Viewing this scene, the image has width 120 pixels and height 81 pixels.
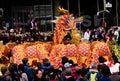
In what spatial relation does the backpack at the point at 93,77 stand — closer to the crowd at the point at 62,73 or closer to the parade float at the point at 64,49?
the crowd at the point at 62,73

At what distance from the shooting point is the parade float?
21281mm

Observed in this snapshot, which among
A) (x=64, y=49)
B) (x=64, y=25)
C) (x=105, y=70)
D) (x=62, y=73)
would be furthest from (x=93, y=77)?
(x=64, y=25)

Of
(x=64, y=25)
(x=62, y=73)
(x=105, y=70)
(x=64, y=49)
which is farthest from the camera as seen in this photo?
(x=64, y=25)

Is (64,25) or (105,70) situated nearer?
(105,70)

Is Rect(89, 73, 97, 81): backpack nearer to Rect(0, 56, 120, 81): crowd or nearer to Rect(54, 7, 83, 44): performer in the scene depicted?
Rect(0, 56, 120, 81): crowd

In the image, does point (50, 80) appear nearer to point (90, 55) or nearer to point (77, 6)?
point (90, 55)

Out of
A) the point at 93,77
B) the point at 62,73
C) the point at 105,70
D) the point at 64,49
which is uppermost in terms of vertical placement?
the point at 105,70

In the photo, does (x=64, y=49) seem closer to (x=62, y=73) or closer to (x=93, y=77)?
(x=62, y=73)

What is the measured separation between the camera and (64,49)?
21.2 metres

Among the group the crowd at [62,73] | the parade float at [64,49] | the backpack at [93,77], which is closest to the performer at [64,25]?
the parade float at [64,49]

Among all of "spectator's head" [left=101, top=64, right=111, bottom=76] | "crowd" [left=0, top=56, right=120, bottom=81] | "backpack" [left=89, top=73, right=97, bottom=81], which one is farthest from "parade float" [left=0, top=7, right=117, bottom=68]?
"spectator's head" [left=101, top=64, right=111, bottom=76]

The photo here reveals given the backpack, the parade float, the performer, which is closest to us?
the backpack

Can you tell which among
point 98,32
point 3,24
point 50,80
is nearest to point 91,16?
point 3,24

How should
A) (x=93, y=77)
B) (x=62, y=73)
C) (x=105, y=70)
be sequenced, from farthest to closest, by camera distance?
1. (x=62, y=73)
2. (x=93, y=77)
3. (x=105, y=70)
